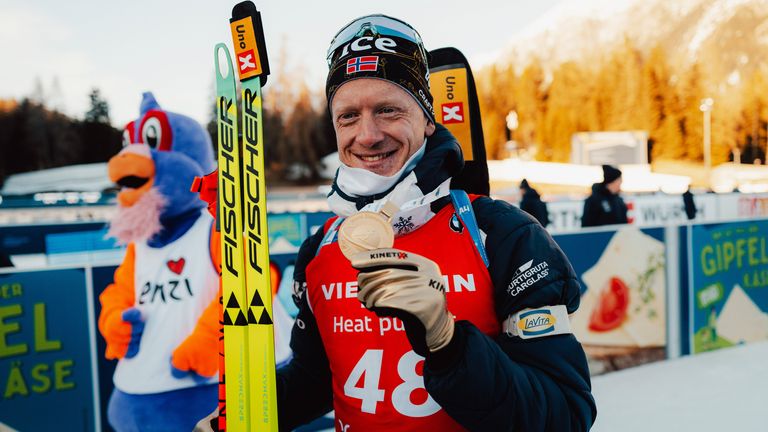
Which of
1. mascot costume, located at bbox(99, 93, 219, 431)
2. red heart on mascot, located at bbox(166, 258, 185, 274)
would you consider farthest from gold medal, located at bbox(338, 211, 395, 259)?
red heart on mascot, located at bbox(166, 258, 185, 274)

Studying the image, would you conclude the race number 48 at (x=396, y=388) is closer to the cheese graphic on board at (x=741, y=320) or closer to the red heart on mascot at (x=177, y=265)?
the red heart on mascot at (x=177, y=265)

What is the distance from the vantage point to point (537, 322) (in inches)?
49.5

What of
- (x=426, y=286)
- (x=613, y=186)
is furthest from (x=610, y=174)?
(x=426, y=286)

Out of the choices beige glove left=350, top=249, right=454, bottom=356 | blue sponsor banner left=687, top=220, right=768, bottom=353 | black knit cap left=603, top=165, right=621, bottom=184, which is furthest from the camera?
black knit cap left=603, top=165, right=621, bottom=184

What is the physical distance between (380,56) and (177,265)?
2.25 metres

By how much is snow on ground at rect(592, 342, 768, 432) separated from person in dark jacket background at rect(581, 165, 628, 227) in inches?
75.2

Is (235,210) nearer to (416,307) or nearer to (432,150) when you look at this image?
(432,150)

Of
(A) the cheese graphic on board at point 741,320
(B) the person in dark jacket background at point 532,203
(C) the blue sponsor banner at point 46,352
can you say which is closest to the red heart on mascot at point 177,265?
(C) the blue sponsor banner at point 46,352

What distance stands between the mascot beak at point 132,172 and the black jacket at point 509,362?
2265mm

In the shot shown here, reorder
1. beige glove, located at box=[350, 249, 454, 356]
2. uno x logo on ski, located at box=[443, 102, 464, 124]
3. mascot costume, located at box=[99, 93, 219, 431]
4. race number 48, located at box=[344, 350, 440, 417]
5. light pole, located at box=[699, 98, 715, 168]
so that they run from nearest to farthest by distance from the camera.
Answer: beige glove, located at box=[350, 249, 454, 356] → race number 48, located at box=[344, 350, 440, 417] → uno x logo on ski, located at box=[443, 102, 464, 124] → mascot costume, located at box=[99, 93, 219, 431] → light pole, located at box=[699, 98, 715, 168]

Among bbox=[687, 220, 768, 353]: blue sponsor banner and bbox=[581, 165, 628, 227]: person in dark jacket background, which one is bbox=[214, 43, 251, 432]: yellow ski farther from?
bbox=[581, 165, 628, 227]: person in dark jacket background

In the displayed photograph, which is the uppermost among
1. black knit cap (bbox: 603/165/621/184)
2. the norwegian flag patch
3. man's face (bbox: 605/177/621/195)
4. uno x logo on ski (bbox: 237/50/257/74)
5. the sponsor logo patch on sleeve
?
uno x logo on ski (bbox: 237/50/257/74)

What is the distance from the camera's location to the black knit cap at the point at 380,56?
1428 millimetres

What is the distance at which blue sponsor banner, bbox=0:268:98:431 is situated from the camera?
3412 millimetres
